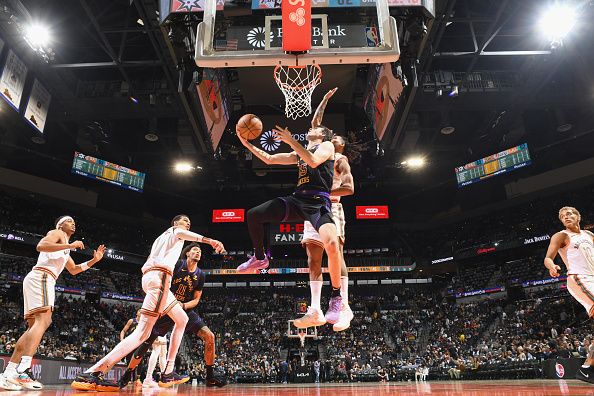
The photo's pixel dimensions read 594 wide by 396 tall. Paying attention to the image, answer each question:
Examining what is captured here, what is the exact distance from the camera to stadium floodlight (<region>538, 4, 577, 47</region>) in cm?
1155

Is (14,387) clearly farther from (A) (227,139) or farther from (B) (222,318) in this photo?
(B) (222,318)

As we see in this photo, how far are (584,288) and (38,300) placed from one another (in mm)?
7002

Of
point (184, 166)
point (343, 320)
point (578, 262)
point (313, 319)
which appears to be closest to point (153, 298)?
point (313, 319)

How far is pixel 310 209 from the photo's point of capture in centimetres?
457

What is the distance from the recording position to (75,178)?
26766 mm

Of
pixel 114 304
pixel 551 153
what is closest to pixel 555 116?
pixel 551 153

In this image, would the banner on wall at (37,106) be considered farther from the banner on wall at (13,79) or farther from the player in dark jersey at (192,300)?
the player in dark jersey at (192,300)

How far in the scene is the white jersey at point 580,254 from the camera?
5.64 meters

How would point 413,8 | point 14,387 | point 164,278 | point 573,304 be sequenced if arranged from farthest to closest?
point 573,304 < point 413,8 < point 164,278 < point 14,387

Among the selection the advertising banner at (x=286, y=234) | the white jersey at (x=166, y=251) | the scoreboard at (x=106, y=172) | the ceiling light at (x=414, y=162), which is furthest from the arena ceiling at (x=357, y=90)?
the white jersey at (x=166, y=251)

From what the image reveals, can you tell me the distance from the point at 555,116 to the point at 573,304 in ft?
34.4

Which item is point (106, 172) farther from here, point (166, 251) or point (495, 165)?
point (495, 165)

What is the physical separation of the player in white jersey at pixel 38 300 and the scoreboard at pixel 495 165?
66.5ft

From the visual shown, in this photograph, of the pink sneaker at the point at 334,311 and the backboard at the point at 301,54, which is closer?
the pink sneaker at the point at 334,311
